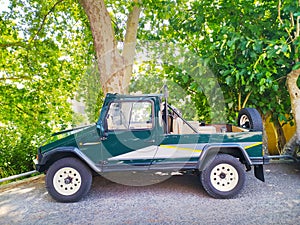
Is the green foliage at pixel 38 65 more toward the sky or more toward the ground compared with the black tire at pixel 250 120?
more toward the sky

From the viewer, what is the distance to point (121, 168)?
169 inches

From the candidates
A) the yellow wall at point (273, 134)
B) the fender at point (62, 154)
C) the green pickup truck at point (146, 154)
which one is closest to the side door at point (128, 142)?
the green pickup truck at point (146, 154)

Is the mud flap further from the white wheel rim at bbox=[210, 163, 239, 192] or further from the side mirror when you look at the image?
the side mirror

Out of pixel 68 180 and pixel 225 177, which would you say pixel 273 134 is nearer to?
pixel 225 177

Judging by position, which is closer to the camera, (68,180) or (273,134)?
(68,180)

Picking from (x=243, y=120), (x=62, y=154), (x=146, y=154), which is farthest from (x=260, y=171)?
(x=62, y=154)

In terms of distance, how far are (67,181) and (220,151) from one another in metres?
2.38

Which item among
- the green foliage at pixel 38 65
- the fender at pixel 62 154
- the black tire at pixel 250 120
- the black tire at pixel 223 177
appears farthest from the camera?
the green foliage at pixel 38 65

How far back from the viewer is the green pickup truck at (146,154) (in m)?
4.21

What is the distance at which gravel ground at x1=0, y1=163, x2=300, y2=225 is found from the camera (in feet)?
11.8

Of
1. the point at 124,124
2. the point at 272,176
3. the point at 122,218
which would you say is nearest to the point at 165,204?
the point at 122,218

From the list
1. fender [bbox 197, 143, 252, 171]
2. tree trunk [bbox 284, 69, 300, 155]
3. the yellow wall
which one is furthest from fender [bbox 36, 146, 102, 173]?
the yellow wall

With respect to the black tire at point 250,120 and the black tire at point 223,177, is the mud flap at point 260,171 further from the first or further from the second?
the black tire at point 250,120

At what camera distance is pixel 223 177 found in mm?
4297
